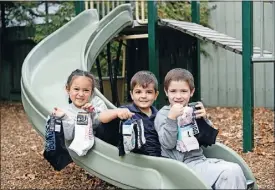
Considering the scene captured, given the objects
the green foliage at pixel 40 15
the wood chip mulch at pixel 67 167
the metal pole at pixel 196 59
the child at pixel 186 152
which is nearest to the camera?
the child at pixel 186 152

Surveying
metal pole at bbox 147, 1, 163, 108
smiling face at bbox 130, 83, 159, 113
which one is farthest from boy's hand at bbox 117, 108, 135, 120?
metal pole at bbox 147, 1, 163, 108

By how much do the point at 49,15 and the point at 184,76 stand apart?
29.1ft

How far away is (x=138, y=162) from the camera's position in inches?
128

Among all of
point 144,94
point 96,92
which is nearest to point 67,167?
point 96,92

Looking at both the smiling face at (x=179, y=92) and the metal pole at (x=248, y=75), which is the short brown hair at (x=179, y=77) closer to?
the smiling face at (x=179, y=92)

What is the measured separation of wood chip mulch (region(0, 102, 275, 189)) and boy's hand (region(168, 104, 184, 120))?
6.23ft

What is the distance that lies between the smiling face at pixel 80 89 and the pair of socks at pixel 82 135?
0.12 m

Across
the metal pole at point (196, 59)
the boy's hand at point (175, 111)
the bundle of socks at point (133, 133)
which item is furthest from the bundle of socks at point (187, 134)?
the metal pole at point (196, 59)

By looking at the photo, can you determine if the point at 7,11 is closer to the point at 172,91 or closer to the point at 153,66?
the point at 153,66

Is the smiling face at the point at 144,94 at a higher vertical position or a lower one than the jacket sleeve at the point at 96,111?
higher

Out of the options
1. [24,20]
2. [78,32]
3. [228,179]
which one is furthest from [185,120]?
[24,20]

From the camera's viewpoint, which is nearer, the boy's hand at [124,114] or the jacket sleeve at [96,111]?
the boy's hand at [124,114]

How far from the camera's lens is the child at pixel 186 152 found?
116 inches

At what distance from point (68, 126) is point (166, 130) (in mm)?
845
